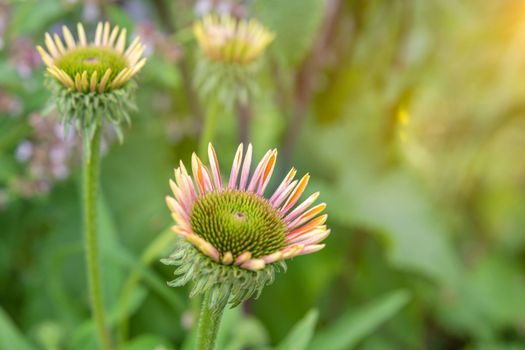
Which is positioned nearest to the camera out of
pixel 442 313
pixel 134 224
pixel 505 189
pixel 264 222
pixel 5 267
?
pixel 264 222

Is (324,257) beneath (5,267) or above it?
above

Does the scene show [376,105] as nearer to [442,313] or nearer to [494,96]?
[494,96]

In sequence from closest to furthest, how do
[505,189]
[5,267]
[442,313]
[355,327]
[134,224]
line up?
[355,327] → [5,267] → [134,224] → [442,313] → [505,189]

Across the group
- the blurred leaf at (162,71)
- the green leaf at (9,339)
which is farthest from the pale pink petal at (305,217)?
the blurred leaf at (162,71)

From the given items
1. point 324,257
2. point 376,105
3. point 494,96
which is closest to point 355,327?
point 324,257

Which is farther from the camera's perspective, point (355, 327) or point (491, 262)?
point (491, 262)

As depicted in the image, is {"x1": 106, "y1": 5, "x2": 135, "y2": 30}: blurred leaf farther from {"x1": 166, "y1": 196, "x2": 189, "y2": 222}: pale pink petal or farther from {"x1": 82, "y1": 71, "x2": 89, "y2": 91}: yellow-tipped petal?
{"x1": 166, "y1": 196, "x2": 189, "y2": 222}: pale pink petal

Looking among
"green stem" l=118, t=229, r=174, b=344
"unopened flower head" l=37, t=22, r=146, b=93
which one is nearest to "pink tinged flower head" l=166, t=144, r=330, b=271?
"unopened flower head" l=37, t=22, r=146, b=93
